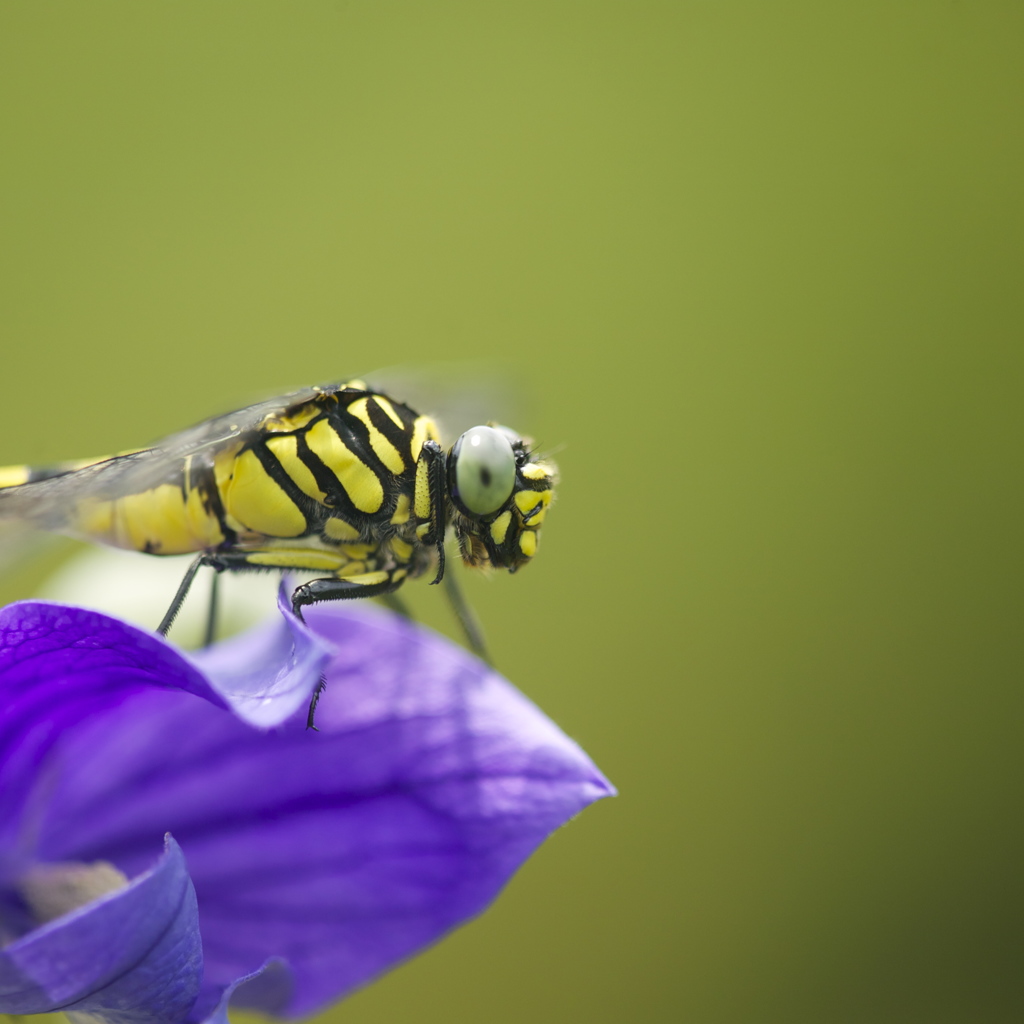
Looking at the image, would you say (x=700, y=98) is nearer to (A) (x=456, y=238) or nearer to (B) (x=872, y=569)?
(A) (x=456, y=238)

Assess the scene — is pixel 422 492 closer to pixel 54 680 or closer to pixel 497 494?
pixel 497 494

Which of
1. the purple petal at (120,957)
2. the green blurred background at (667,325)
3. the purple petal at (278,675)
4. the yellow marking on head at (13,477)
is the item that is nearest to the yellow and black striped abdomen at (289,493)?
the yellow marking on head at (13,477)

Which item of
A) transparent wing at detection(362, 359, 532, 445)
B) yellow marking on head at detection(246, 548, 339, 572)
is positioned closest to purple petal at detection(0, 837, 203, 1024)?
yellow marking on head at detection(246, 548, 339, 572)

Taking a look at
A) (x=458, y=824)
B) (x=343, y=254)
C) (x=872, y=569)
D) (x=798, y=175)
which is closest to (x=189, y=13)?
(x=343, y=254)

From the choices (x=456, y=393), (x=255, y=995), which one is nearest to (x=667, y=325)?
(x=456, y=393)

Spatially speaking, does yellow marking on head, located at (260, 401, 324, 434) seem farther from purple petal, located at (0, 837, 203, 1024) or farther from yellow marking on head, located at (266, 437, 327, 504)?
purple petal, located at (0, 837, 203, 1024)

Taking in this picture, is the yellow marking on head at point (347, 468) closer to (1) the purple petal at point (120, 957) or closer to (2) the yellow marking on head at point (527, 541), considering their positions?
(2) the yellow marking on head at point (527, 541)
